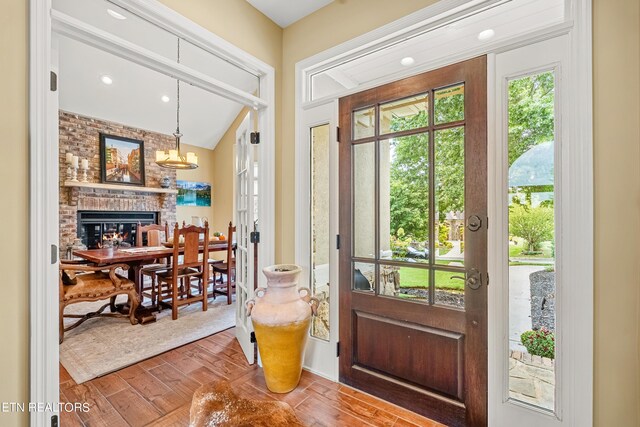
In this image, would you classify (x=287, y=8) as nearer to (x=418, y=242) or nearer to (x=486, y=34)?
(x=486, y=34)

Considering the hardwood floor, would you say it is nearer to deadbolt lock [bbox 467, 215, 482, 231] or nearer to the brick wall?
deadbolt lock [bbox 467, 215, 482, 231]

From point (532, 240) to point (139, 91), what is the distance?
628 cm

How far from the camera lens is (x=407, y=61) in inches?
74.2

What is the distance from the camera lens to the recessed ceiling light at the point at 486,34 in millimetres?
1613

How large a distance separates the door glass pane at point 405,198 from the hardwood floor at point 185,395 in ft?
3.19

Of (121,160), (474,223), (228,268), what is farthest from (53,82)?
(121,160)

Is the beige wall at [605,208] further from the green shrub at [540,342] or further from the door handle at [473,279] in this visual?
the door handle at [473,279]

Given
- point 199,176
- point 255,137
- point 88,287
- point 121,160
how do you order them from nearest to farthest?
point 255,137
point 88,287
point 121,160
point 199,176

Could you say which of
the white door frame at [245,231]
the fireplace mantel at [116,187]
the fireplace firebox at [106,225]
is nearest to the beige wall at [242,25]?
the white door frame at [245,231]

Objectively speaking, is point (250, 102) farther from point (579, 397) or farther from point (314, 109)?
point (579, 397)

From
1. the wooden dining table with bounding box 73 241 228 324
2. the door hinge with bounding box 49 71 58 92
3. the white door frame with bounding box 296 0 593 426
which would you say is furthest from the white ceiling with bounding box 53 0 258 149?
the white door frame with bounding box 296 0 593 426

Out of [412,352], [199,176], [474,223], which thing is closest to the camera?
[474,223]
